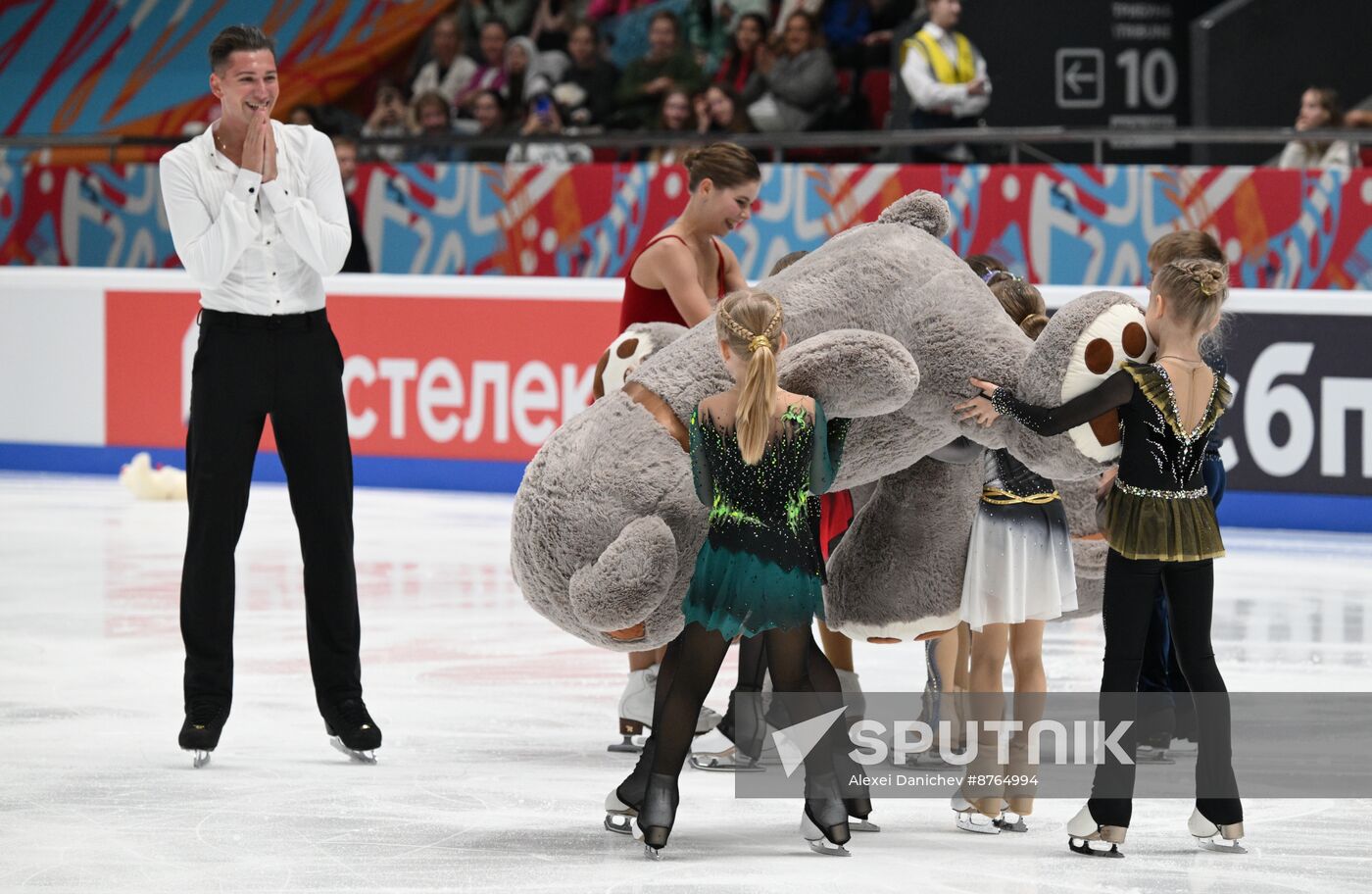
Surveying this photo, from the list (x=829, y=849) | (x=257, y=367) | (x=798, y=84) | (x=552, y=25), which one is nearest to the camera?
(x=829, y=849)

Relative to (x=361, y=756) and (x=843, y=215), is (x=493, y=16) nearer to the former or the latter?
(x=843, y=215)

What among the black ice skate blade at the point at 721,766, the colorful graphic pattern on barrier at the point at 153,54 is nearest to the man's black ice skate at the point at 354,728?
the black ice skate blade at the point at 721,766

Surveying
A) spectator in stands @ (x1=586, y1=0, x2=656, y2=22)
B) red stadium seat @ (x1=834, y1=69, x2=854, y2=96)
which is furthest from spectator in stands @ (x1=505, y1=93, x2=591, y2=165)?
spectator in stands @ (x1=586, y1=0, x2=656, y2=22)

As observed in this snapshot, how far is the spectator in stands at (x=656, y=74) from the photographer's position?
12.5 metres

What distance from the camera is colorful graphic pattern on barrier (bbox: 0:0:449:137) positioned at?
15.5 meters

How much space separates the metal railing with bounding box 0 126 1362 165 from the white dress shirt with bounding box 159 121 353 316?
5644 mm

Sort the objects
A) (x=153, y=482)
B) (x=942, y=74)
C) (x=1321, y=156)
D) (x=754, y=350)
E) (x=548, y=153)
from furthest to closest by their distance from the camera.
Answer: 1. (x=548, y=153)
2. (x=942, y=74)
3. (x=153, y=482)
4. (x=1321, y=156)
5. (x=754, y=350)

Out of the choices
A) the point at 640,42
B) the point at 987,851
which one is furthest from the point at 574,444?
the point at 640,42

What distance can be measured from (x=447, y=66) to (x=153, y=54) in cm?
319

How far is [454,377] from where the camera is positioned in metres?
11.3

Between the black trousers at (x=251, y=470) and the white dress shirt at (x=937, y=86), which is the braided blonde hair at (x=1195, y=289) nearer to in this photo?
the black trousers at (x=251, y=470)

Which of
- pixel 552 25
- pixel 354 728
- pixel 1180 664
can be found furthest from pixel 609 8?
pixel 1180 664

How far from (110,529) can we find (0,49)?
7493 millimetres

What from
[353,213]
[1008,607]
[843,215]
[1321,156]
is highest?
[1321,156]
